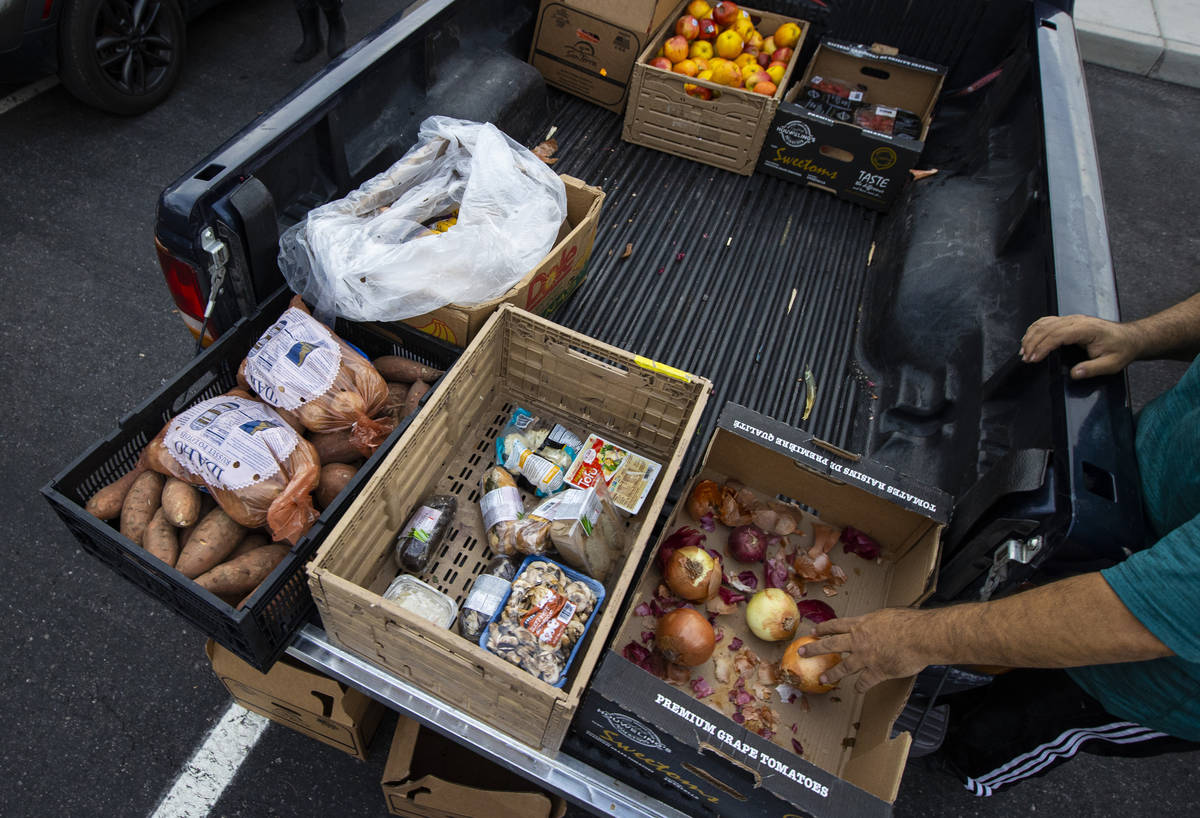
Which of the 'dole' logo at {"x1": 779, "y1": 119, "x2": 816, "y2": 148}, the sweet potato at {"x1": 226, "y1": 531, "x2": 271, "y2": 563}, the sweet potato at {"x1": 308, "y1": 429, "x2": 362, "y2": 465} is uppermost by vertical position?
the 'dole' logo at {"x1": 779, "y1": 119, "x2": 816, "y2": 148}

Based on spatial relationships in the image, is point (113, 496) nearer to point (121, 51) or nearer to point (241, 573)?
point (241, 573)

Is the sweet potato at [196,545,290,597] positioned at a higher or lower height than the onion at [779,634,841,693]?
lower

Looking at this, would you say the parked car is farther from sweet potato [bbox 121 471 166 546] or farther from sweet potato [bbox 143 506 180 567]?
sweet potato [bbox 143 506 180 567]

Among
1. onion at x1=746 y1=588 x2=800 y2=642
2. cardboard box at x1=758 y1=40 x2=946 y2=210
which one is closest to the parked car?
cardboard box at x1=758 y1=40 x2=946 y2=210

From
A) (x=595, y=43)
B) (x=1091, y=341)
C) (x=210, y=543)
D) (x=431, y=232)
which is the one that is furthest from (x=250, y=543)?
(x=595, y=43)

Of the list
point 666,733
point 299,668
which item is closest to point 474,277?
point 299,668

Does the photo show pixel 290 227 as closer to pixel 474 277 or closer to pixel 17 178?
pixel 474 277

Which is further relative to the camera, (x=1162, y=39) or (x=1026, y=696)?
(x=1162, y=39)

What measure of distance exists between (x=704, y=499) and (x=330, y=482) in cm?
125

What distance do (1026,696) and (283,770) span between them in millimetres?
2506

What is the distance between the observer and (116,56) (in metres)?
4.33

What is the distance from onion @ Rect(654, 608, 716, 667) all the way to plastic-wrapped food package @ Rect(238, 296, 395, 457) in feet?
3.55

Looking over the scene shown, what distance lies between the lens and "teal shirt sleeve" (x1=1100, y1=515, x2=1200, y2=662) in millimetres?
1445

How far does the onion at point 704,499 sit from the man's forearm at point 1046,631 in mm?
880
